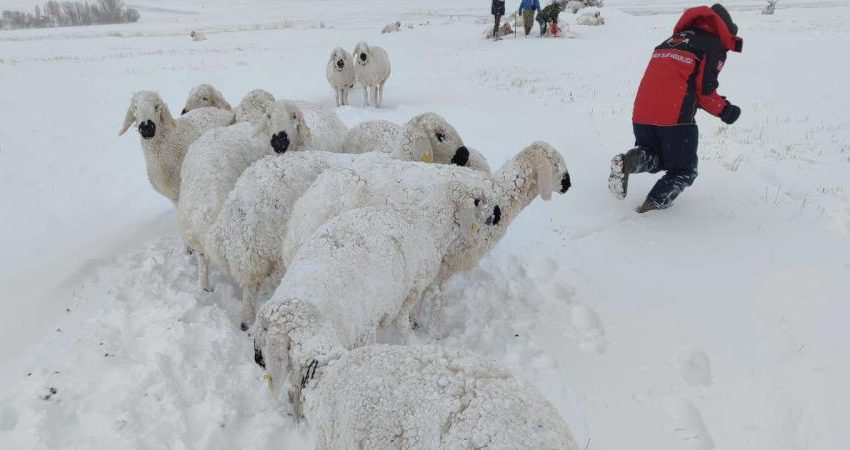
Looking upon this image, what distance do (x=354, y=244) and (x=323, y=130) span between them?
2.87 meters

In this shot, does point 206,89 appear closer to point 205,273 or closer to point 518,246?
point 205,273

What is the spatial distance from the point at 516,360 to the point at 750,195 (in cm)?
368

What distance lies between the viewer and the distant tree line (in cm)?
4309

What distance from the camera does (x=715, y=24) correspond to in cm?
482

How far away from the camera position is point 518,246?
16.6ft

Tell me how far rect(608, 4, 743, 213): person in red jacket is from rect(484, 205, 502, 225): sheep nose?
5.24ft

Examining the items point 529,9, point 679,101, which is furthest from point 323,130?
point 529,9

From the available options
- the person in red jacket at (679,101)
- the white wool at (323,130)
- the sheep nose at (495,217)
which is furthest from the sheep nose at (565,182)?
the white wool at (323,130)

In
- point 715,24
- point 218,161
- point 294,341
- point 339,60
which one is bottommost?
point 294,341

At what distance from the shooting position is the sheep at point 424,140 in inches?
194

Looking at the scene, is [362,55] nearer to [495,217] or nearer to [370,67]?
[370,67]

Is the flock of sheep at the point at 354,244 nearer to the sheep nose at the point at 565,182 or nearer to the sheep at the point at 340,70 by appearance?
the sheep nose at the point at 565,182

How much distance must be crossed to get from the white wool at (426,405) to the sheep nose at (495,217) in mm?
1995

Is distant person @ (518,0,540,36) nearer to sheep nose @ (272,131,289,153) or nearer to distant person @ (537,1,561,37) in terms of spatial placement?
distant person @ (537,1,561,37)
